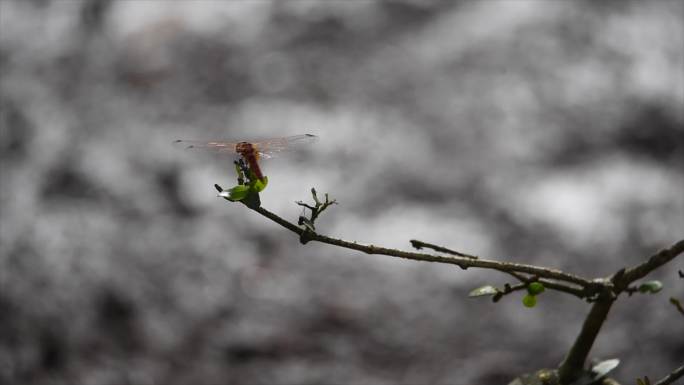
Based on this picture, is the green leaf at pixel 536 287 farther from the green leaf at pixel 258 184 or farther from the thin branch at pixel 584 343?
the green leaf at pixel 258 184

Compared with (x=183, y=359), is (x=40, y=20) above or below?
above

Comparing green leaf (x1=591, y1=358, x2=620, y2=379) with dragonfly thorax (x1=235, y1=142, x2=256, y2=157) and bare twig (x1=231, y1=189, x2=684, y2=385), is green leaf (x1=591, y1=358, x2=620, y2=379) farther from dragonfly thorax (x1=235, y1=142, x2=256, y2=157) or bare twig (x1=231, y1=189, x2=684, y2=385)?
dragonfly thorax (x1=235, y1=142, x2=256, y2=157)

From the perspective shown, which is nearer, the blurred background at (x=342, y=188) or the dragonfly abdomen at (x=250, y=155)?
the dragonfly abdomen at (x=250, y=155)

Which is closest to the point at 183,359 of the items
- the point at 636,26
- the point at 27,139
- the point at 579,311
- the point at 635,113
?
the point at 579,311

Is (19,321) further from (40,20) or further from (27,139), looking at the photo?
(40,20)

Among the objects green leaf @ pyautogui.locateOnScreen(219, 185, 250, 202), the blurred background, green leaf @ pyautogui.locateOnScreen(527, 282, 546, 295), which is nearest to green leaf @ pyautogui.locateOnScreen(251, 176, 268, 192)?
green leaf @ pyautogui.locateOnScreen(219, 185, 250, 202)

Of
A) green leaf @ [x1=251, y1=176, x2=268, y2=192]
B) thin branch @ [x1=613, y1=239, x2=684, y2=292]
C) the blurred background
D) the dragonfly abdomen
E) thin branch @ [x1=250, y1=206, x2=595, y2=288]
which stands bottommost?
thin branch @ [x1=250, y1=206, x2=595, y2=288]

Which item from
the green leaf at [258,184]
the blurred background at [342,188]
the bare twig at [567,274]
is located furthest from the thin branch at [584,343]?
the blurred background at [342,188]
